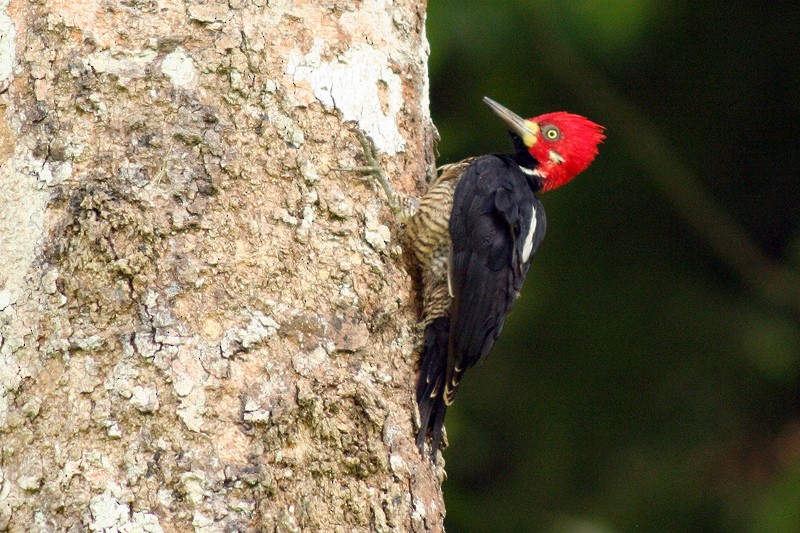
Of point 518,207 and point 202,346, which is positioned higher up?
point 202,346

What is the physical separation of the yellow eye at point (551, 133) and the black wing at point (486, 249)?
0.36 metres

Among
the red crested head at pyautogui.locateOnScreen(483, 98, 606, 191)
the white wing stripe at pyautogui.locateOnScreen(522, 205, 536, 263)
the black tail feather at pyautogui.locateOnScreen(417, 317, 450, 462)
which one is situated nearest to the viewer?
the black tail feather at pyautogui.locateOnScreen(417, 317, 450, 462)

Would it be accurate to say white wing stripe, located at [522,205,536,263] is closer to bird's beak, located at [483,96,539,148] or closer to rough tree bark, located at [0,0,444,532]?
bird's beak, located at [483,96,539,148]

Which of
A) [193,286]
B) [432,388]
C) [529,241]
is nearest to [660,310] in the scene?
[529,241]

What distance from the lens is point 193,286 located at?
2.80 metres

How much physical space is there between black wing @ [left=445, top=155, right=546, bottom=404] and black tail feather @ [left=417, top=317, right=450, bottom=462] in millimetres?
103

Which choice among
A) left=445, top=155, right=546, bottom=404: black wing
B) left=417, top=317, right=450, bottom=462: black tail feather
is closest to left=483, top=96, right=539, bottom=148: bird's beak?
left=445, top=155, right=546, bottom=404: black wing

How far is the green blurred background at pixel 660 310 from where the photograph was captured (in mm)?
5895

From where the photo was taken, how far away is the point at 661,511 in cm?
605

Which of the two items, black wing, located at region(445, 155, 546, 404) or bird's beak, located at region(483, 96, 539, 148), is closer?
black wing, located at region(445, 155, 546, 404)

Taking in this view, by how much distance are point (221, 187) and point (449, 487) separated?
3443 mm

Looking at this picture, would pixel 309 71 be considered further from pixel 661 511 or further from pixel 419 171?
pixel 661 511

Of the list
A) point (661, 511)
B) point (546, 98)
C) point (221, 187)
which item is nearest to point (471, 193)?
point (221, 187)

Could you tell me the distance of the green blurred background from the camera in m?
5.89
